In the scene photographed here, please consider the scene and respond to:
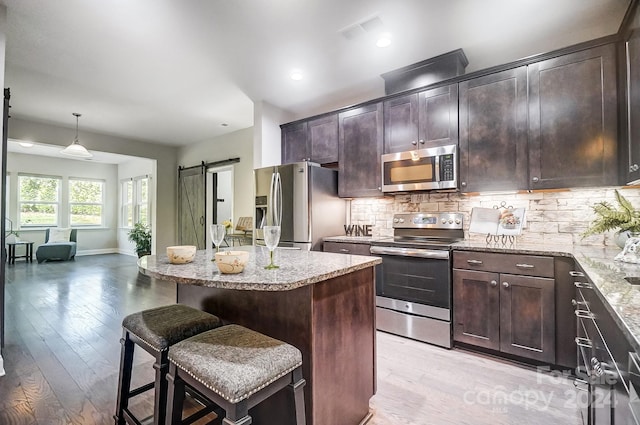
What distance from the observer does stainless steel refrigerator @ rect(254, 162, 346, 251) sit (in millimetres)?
3424

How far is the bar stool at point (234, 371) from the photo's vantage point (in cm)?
100

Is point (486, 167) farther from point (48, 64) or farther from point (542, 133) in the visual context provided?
point (48, 64)

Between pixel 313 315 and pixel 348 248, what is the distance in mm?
1961

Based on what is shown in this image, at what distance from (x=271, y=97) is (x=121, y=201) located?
756cm

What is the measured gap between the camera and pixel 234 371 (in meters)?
1.04

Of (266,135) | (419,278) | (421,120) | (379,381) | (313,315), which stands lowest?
(379,381)

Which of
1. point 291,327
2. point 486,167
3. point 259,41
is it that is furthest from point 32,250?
point 486,167

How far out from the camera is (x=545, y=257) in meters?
2.20

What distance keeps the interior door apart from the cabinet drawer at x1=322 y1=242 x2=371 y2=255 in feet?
12.1

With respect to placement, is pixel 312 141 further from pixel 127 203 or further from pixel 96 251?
pixel 96 251

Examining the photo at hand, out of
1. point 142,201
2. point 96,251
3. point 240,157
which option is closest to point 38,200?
point 96,251

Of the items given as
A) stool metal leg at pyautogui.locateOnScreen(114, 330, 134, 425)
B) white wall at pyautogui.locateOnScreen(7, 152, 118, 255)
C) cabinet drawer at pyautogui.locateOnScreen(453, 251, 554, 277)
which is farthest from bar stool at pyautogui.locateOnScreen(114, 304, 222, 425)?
white wall at pyautogui.locateOnScreen(7, 152, 118, 255)

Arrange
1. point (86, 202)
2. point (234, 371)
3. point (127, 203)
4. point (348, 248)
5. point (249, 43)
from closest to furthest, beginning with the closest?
point (234, 371)
point (249, 43)
point (348, 248)
point (86, 202)
point (127, 203)

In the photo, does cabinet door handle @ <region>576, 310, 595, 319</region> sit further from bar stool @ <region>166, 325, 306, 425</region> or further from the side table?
the side table
